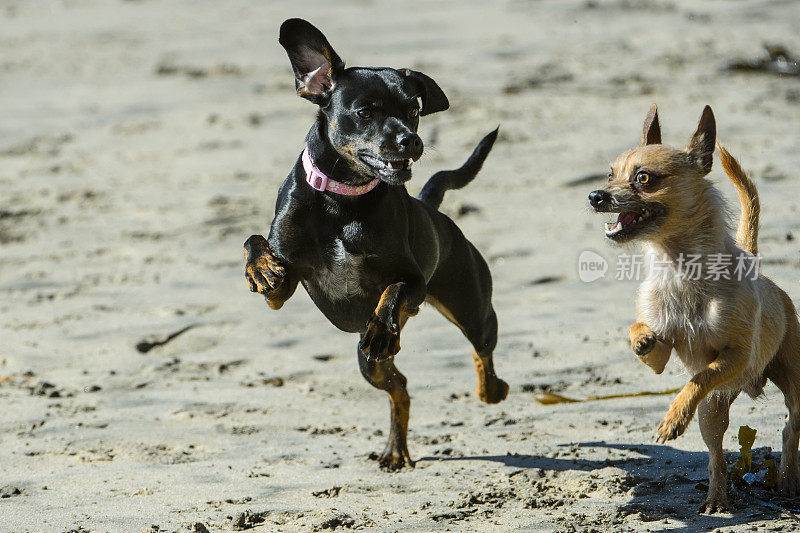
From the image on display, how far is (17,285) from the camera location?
7.33 m

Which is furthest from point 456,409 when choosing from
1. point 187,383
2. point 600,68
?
point 600,68

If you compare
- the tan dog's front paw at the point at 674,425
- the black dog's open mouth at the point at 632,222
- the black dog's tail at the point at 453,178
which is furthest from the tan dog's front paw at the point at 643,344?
the black dog's tail at the point at 453,178

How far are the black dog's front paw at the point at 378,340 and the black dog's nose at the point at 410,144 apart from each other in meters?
0.62

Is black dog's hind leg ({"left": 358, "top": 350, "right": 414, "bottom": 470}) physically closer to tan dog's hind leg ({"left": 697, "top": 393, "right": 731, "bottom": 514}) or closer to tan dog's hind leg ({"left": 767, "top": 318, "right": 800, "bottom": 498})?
tan dog's hind leg ({"left": 697, "top": 393, "right": 731, "bottom": 514})

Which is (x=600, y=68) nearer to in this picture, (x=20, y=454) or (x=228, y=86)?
(x=228, y=86)

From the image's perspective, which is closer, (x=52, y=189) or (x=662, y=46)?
(x=52, y=189)

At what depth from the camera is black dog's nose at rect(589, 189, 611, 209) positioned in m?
3.73

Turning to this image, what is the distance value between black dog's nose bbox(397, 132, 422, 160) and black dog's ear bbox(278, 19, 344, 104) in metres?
0.44

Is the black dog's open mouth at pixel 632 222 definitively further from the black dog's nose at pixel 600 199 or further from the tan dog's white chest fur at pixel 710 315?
the tan dog's white chest fur at pixel 710 315

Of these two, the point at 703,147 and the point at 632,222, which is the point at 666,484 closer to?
the point at 632,222

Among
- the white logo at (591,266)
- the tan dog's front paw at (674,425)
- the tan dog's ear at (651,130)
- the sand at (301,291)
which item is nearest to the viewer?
the tan dog's front paw at (674,425)

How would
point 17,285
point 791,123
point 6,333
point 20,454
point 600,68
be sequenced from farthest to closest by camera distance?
point 600,68
point 791,123
point 17,285
point 6,333
point 20,454

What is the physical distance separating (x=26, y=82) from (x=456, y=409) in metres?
7.83

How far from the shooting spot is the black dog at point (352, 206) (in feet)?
12.8
